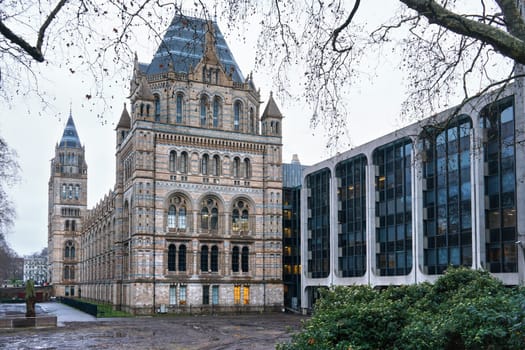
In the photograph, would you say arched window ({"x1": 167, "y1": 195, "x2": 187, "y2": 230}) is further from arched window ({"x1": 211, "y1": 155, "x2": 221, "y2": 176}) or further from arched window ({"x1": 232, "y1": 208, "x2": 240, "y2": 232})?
arched window ({"x1": 232, "y1": 208, "x2": 240, "y2": 232})

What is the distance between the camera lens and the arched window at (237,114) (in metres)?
66.8

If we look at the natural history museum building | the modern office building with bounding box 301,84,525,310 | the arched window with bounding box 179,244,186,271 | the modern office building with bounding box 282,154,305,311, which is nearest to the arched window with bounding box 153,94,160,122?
the natural history museum building

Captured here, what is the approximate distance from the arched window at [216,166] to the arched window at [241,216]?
3780 mm

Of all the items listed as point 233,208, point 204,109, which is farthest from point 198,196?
point 204,109

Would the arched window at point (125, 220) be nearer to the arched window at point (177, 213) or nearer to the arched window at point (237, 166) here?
the arched window at point (177, 213)

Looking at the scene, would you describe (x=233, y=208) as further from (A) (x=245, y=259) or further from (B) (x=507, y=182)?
(B) (x=507, y=182)

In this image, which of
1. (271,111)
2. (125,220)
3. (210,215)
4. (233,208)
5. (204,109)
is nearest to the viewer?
(210,215)

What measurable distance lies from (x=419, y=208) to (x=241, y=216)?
25.5m

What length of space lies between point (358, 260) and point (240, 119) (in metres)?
21.9

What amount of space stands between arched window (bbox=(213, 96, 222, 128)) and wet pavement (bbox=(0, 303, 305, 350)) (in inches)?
829

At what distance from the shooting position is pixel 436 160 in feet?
141

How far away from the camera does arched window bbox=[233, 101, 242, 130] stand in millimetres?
66775

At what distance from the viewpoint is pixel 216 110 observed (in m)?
66.0

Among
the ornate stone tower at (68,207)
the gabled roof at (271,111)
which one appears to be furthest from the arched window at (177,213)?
the ornate stone tower at (68,207)
